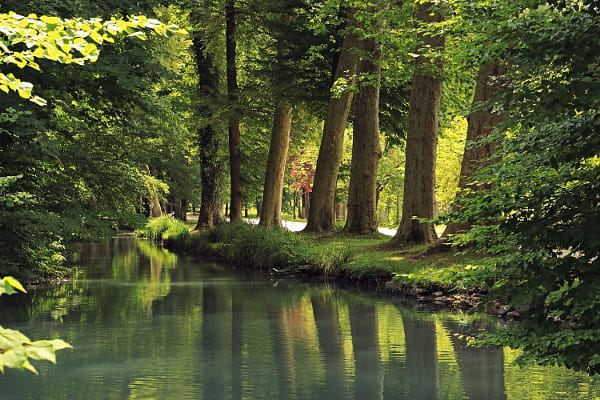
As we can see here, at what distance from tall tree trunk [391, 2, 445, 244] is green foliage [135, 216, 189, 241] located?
1348cm

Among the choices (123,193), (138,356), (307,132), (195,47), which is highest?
(195,47)

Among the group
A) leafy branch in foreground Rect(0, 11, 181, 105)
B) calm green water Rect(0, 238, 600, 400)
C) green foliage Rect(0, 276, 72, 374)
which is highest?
leafy branch in foreground Rect(0, 11, 181, 105)

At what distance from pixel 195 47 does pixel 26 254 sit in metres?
18.2

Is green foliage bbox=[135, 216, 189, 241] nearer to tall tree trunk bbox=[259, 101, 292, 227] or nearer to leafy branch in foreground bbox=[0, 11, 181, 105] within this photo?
tall tree trunk bbox=[259, 101, 292, 227]

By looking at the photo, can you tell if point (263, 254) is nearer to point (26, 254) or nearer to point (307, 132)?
point (26, 254)

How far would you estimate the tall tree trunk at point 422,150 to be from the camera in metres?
18.2

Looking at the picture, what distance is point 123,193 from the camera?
53.8 feet

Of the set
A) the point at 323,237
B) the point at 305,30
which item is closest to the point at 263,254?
the point at 323,237

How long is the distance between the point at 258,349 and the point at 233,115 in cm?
1673

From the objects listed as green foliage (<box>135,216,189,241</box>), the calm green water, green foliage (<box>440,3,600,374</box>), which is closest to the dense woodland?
green foliage (<box>440,3,600,374</box>)

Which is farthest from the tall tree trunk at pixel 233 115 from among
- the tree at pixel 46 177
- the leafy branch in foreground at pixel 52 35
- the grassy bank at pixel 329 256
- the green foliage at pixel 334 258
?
the leafy branch in foreground at pixel 52 35

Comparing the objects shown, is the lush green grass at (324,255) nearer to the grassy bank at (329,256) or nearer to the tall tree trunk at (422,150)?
the grassy bank at (329,256)

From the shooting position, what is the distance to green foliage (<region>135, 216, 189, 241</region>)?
103ft

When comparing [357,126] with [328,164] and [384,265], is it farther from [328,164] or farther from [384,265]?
[384,265]
